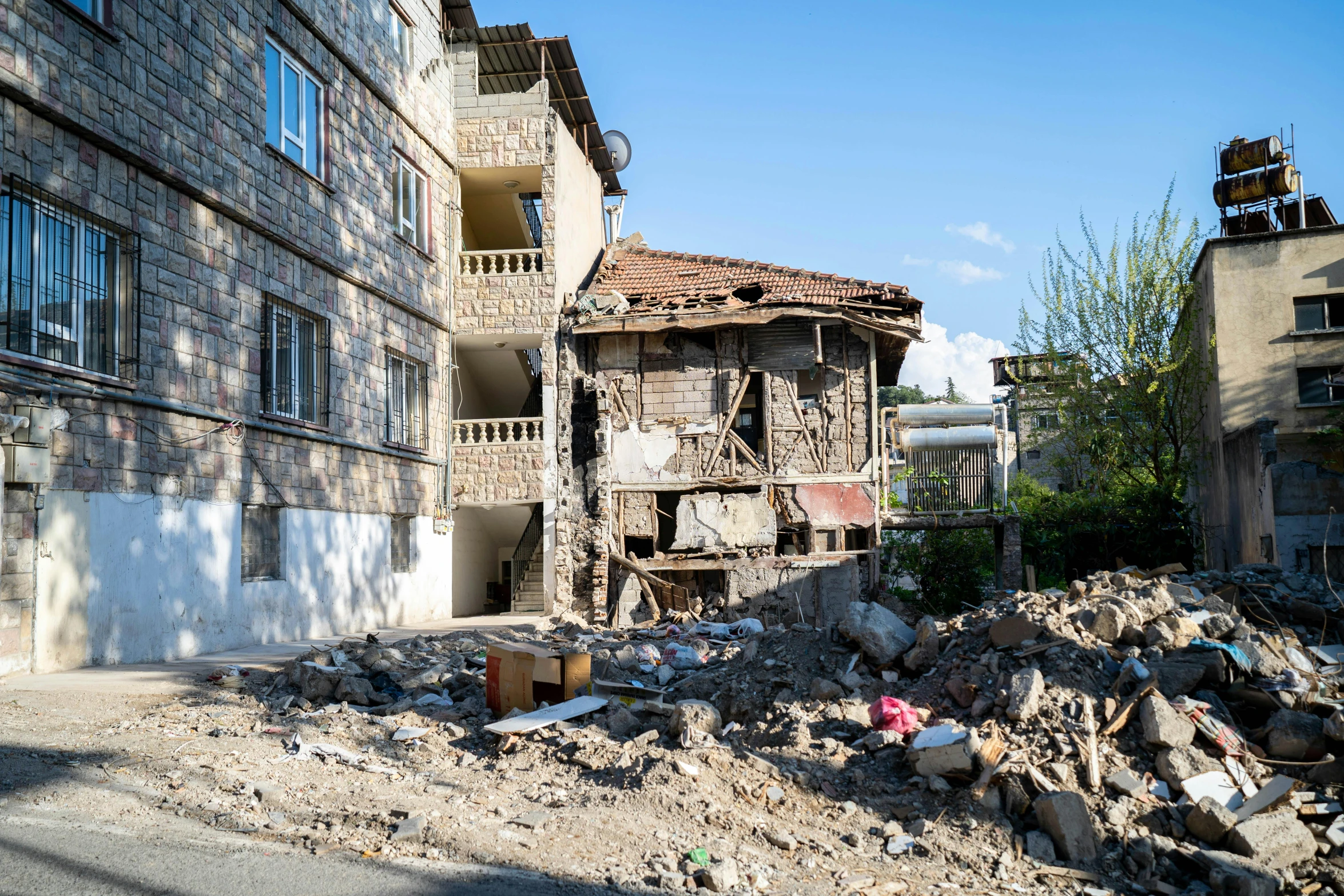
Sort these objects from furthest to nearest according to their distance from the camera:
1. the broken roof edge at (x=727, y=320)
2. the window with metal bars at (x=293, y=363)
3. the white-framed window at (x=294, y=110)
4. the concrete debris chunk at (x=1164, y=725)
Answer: the broken roof edge at (x=727, y=320)
the white-framed window at (x=294, y=110)
the window with metal bars at (x=293, y=363)
the concrete debris chunk at (x=1164, y=725)

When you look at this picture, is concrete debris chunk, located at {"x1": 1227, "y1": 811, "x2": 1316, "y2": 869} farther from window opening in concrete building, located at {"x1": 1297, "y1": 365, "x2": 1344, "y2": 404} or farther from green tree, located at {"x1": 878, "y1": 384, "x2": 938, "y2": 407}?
green tree, located at {"x1": 878, "y1": 384, "x2": 938, "y2": 407}

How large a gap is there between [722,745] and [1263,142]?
2371 cm

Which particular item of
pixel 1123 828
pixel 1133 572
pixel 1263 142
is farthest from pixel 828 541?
pixel 1263 142

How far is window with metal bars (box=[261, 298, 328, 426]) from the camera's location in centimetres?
1321

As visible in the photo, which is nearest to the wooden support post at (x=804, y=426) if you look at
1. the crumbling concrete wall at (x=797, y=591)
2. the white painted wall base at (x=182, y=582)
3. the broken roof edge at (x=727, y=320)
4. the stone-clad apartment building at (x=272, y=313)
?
the broken roof edge at (x=727, y=320)

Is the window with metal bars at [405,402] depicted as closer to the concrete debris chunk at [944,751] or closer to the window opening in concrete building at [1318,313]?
the concrete debris chunk at [944,751]

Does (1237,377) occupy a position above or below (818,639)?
above

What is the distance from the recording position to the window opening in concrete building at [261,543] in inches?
505

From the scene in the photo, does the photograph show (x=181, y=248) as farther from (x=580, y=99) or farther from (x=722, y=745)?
(x=580, y=99)

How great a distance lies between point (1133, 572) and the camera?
11.9 metres

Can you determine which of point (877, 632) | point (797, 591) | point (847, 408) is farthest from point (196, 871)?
point (847, 408)

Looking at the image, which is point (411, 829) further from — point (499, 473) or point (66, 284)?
point (499, 473)

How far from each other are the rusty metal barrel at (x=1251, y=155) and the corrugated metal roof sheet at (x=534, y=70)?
15609 millimetres

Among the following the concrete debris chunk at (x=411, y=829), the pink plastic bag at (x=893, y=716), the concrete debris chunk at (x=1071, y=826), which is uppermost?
the pink plastic bag at (x=893, y=716)
